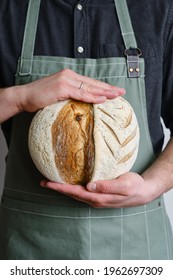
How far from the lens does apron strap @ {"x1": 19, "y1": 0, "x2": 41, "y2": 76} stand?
141 centimetres

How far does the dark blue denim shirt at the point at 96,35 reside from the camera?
56.3 inches

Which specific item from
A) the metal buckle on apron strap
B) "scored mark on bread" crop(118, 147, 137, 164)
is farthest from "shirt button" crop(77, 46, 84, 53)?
"scored mark on bread" crop(118, 147, 137, 164)

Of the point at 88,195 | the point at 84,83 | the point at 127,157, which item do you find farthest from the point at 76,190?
the point at 84,83

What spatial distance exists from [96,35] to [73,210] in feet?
1.60

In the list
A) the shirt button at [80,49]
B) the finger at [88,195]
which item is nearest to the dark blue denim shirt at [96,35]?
the shirt button at [80,49]

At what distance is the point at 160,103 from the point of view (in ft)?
4.81

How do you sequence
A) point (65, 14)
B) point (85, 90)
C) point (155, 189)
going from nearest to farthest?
point (85, 90)
point (155, 189)
point (65, 14)

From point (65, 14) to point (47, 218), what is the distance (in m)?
0.58

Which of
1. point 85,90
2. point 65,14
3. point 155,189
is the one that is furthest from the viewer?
point 65,14

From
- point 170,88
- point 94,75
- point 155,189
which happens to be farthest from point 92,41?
point 155,189

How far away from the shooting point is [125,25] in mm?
1428

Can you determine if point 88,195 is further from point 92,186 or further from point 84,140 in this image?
point 84,140

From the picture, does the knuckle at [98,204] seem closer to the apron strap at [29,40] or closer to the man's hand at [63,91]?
the man's hand at [63,91]

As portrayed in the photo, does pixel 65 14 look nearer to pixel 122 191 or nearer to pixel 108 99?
pixel 108 99
